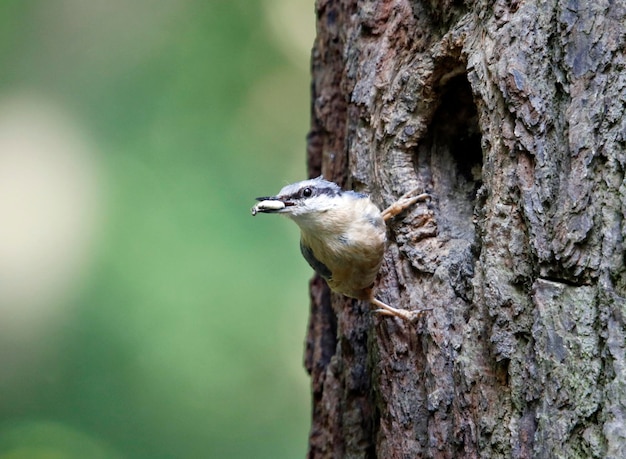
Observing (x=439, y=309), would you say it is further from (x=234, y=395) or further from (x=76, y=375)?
(x=76, y=375)

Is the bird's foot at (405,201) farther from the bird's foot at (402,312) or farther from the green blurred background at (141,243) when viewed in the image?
the green blurred background at (141,243)

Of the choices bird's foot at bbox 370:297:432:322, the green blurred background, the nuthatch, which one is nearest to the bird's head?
the nuthatch

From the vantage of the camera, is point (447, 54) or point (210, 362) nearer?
point (447, 54)

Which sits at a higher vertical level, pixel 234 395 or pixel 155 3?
pixel 155 3

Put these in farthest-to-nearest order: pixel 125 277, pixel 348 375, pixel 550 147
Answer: pixel 125 277 < pixel 348 375 < pixel 550 147

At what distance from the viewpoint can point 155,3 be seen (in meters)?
5.08

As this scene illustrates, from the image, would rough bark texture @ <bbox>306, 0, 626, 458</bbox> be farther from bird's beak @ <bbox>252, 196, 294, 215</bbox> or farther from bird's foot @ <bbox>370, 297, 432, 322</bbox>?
bird's beak @ <bbox>252, 196, 294, 215</bbox>

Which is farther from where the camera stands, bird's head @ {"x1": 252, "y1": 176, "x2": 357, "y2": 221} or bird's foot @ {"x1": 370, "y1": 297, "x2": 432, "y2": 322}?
bird's head @ {"x1": 252, "y1": 176, "x2": 357, "y2": 221}

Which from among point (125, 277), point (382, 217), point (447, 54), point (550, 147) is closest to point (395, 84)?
point (447, 54)

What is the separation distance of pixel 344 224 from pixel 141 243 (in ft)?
7.38

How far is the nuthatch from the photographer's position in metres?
2.69

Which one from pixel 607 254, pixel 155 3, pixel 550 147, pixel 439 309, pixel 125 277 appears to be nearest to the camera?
pixel 607 254

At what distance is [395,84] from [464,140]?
373 millimetres

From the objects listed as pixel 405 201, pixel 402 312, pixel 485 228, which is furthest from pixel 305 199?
pixel 485 228
